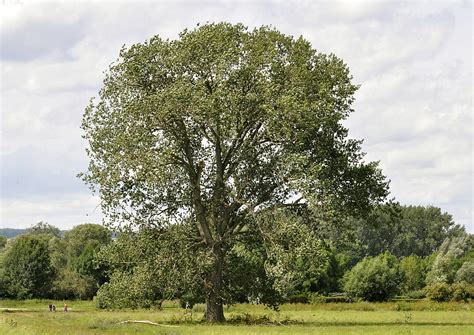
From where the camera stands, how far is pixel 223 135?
51.1 m

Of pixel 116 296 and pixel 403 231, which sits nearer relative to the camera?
pixel 116 296

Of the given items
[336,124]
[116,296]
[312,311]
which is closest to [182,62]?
[336,124]

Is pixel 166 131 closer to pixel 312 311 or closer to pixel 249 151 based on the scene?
pixel 249 151

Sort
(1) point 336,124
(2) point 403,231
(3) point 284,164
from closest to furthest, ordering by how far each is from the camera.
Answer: (3) point 284,164 → (1) point 336,124 → (2) point 403,231

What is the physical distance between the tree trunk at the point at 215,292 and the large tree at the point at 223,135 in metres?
0.10

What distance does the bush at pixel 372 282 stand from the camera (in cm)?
9781

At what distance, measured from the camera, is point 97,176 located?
168ft

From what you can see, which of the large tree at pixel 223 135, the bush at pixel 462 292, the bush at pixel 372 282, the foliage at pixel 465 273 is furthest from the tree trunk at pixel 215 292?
the foliage at pixel 465 273

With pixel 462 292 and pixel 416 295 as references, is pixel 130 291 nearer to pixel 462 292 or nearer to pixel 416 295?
pixel 462 292

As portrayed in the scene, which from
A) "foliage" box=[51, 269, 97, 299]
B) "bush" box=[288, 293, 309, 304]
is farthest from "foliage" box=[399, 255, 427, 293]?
"foliage" box=[51, 269, 97, 299]

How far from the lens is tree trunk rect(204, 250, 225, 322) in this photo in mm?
53750

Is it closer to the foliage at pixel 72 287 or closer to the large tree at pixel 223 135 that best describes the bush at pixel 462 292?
the large tree at pixel 223 135

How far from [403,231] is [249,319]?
15074 cm

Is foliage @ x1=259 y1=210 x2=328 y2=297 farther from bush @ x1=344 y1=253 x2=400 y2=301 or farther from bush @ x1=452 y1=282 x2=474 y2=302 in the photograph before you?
bush @ x1=344 y1=253 x2=400 y2=301
